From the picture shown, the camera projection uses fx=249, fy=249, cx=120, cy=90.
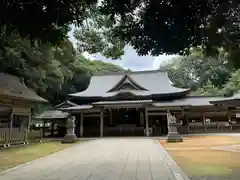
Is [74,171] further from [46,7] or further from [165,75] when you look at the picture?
[165,75]

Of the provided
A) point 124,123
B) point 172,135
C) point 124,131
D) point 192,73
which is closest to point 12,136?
point 172,135

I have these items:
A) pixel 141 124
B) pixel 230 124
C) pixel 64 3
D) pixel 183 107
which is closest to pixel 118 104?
pixel 141 124

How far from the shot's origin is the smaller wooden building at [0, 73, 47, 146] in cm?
1496

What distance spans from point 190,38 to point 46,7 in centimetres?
242

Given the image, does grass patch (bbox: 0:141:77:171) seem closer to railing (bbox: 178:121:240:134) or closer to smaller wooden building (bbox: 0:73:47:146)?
smaller wooden building (bbox: 0:73:47:146)

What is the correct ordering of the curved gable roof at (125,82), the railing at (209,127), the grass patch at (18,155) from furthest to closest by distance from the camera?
the curved gable roof at (125,82), the railing at (209,127), the grass patch at (18,155)

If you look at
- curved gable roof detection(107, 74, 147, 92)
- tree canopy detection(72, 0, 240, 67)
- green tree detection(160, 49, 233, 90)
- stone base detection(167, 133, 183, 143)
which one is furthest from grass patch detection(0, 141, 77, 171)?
green tree detection(160, 49, 233, 90)

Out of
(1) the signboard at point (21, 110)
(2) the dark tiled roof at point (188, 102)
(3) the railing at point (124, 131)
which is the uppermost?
(2) the dark tiled roof at point (188, 102)

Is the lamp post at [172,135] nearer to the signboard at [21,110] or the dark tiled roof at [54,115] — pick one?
the signboard at [21,110]

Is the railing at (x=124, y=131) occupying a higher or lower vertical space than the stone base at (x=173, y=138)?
higher

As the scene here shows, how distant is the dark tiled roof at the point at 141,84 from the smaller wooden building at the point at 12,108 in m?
9.33

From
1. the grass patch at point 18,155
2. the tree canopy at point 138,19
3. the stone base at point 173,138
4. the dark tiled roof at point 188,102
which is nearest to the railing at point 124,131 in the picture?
the dark tiled roof at point 188,102

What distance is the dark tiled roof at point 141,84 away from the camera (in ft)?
86.9

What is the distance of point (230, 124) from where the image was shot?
24641 mm
